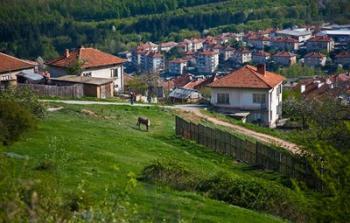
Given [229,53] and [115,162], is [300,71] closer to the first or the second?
[229,53]

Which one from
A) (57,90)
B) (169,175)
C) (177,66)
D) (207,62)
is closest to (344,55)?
(207,62)

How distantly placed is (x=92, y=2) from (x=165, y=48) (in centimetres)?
3689

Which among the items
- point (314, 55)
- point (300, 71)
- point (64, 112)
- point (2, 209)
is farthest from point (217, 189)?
point (314, 55)

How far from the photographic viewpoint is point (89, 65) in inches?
1902

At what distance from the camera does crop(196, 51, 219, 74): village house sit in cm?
13250

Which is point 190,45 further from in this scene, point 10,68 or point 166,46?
point 10,68

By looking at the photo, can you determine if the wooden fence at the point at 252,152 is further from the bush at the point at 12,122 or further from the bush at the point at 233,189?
the bush at the point at 12,122

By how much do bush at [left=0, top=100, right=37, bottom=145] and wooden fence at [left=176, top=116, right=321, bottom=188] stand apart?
7.72m

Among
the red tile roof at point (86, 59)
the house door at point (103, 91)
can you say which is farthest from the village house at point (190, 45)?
the house door at point (103, 91)

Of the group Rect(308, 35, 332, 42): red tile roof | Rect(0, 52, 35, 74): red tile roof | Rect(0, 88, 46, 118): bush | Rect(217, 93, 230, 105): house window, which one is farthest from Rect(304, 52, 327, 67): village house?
Rect(0, 88, 46, 118): bush

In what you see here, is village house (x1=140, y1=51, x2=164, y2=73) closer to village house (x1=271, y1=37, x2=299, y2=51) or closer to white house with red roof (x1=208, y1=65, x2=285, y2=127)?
village house (x1=271, y1=37, x2=299, y2=51)

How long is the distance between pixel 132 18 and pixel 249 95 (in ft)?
437

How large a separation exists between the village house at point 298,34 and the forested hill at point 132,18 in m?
14.0

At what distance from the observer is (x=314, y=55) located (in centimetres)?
12050
